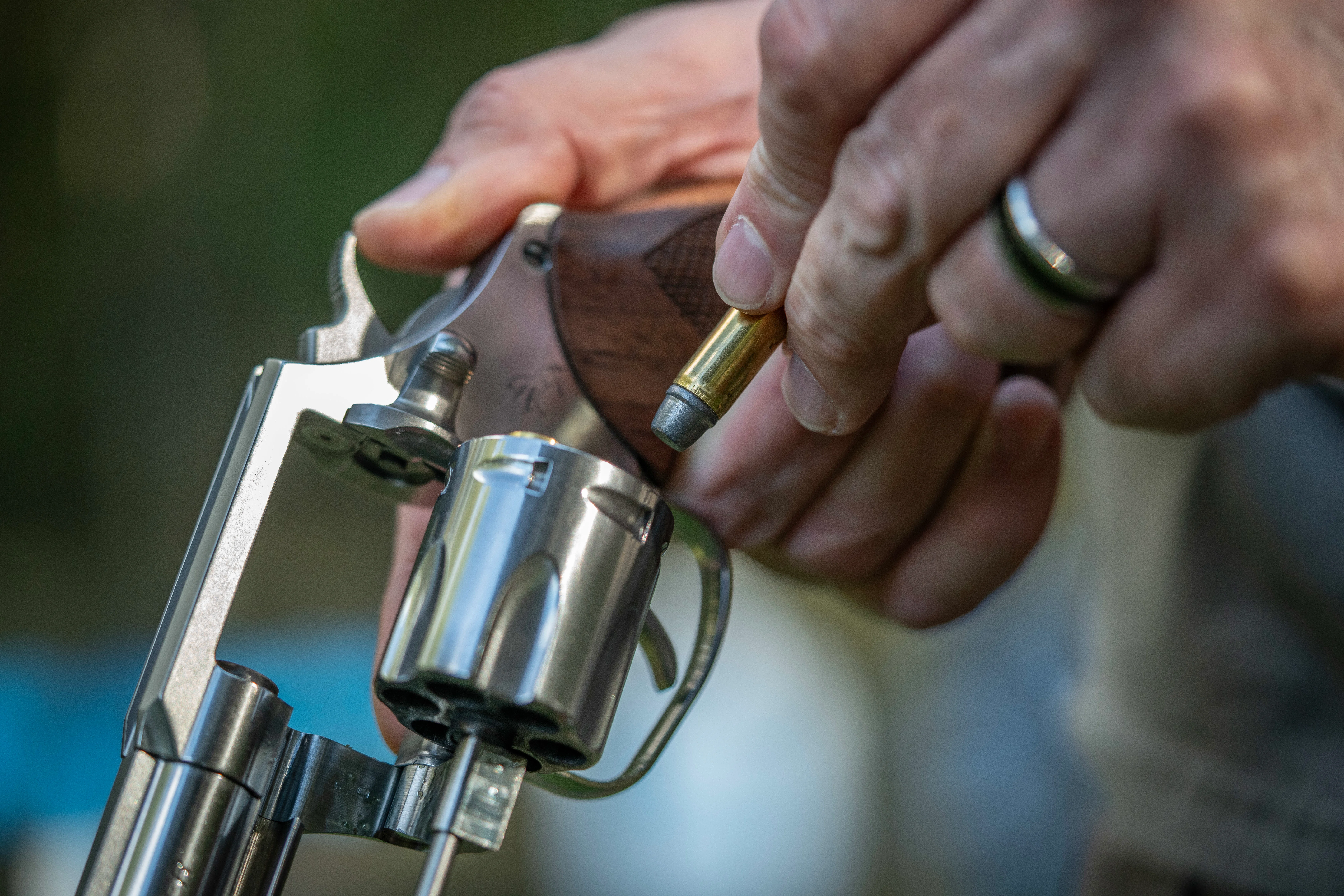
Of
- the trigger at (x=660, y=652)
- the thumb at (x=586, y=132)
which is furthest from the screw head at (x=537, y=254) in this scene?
the trigger at (x=660, y=652)

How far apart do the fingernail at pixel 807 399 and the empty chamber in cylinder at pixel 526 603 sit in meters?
0.09

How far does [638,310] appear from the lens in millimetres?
546

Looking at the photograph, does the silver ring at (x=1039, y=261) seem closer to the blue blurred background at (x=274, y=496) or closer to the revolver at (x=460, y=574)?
the revolver at (x=460, y=574)

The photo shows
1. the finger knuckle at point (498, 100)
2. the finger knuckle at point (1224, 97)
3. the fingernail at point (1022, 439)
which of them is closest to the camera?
the finger knuckle at point (1224, 97)

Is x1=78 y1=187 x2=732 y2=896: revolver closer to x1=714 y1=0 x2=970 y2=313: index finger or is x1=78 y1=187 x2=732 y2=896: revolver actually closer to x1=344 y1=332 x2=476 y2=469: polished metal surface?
x1=344 y1=332 x2=476 y2=469: polished metal surface

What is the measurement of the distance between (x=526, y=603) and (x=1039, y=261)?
0.77 ft

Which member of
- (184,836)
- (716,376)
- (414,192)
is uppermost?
(414,192)

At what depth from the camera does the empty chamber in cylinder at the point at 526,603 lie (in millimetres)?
378

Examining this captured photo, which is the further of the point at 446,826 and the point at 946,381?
the point at 946,381

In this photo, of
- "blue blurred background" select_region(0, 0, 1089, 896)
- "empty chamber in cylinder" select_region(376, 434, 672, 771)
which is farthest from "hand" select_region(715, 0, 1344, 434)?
"blue blurred background" select_region(0, 0, 1089, 896)

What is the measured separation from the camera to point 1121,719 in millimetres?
902

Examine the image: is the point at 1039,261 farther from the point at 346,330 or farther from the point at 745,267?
the point at 346,330

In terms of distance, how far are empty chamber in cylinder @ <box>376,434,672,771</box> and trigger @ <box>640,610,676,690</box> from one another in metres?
0.11

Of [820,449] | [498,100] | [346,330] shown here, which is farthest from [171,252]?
[820,449]
